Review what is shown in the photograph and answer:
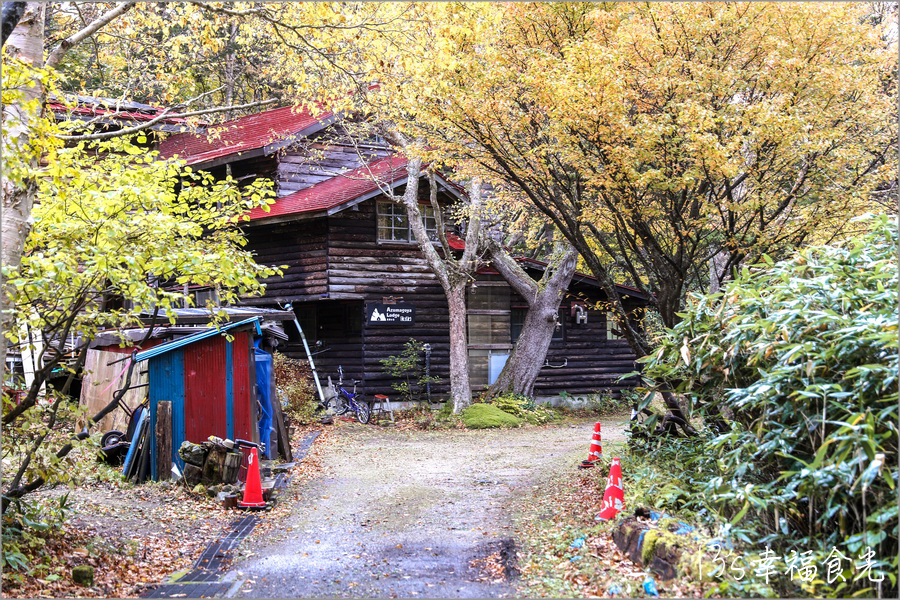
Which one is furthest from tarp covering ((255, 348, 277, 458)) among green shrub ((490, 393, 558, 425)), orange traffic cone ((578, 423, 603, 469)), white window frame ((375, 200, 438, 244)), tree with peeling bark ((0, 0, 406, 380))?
→ green shrub ((490, 393, 558, 425))

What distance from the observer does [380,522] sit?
9.43 m

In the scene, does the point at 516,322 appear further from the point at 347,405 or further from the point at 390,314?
the point at 347,405

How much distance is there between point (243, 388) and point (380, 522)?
4619mm

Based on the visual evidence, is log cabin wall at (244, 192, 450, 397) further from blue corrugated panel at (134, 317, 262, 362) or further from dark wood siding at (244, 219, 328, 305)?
blue corrugated panel at (134, 317, 262, 362)

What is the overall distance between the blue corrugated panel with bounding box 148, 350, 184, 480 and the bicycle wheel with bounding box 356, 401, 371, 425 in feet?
27.2

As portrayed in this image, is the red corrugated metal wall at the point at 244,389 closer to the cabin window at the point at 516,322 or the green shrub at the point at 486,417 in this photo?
the green shrub at the point at 486,417

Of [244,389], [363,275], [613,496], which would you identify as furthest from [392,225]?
[613,496]

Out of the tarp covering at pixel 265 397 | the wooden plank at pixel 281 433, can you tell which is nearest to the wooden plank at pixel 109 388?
the tarp covering at pixel 265 397

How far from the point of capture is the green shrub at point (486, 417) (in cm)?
1939

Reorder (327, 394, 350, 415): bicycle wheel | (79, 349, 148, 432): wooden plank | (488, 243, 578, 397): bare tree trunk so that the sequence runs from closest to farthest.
→ (79, 349, 148, 432): wooden plank
(327, 394, 350, 415): bicycle wheel
(488, 243, 578, 397): bare tree trunk

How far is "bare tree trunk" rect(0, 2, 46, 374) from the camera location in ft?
21.0

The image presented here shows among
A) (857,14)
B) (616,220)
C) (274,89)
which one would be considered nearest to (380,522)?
(616,220)

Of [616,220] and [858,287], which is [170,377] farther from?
[858,287]

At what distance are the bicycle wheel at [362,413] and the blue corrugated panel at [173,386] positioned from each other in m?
8.30
